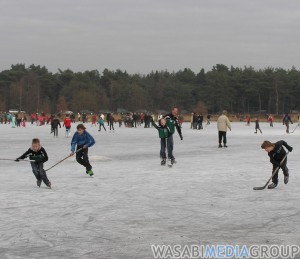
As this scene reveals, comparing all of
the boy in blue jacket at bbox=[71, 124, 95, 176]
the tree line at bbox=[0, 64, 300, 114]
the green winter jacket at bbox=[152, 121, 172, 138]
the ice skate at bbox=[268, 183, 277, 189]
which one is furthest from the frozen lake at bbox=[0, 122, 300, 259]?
the tree line at bbox=[0, 64, 300, 114]

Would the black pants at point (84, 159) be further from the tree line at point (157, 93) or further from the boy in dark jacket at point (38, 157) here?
the tree line at point (157, 93)

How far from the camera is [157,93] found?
12900 cm

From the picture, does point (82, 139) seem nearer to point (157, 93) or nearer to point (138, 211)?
point (138, 211)

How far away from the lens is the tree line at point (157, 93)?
359ft

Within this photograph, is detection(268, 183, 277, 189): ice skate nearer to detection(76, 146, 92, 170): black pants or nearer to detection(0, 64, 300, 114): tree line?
detection(76, 146, 92, 170): black pants

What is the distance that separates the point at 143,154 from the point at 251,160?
12.8 feet

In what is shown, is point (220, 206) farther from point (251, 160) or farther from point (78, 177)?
point (251, 160)

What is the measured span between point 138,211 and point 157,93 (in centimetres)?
12199

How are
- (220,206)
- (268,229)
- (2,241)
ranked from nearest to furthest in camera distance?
(2,241) < (268,229) < (220,206)

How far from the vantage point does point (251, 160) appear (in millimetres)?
14992

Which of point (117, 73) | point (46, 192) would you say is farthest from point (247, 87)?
point (46, 192)

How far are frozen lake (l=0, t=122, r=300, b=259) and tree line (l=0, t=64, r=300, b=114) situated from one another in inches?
3704

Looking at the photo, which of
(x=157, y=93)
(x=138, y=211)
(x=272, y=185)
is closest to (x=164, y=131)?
(x=272, y=185)

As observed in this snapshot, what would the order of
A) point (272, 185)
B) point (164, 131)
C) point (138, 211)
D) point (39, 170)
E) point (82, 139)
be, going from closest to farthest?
point (138, 211) → point (272, 185) → point (39, 170) → point (82, 139) → point (164, 131)
